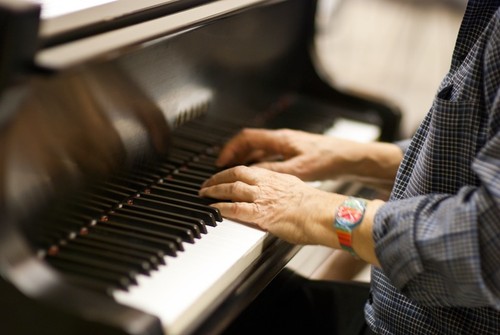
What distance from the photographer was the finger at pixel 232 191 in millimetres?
1294

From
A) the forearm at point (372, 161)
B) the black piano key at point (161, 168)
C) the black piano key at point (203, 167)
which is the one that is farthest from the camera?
the forearm at point (372, 161)

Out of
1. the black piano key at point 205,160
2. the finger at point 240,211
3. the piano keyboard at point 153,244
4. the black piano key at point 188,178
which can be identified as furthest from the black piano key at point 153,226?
the black piano key at point 205,160

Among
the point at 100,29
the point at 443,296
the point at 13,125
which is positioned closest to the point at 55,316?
the point at 13,125

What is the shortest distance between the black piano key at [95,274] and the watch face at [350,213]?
0.38m

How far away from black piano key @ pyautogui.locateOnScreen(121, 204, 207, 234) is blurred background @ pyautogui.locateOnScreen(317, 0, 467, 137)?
123 inches

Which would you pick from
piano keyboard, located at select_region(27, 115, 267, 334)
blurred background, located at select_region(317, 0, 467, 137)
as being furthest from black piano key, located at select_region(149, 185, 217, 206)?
blurred background, located at select_region(317, 0, 467, 137)

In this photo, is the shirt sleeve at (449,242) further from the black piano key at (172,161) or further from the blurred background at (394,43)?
the blurred background at (394,43)

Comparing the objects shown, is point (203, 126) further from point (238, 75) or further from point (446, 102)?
point (446, 102)

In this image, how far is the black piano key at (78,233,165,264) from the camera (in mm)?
1127

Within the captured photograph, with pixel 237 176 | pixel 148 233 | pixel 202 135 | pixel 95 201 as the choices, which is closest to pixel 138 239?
pixel 148 233

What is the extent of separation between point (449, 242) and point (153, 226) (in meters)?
0.51

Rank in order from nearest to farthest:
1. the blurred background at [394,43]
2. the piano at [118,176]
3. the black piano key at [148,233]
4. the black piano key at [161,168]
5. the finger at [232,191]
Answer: the piano at [118,176] → the black piano key at [148,233] → the finger at [232,191] → the black piano key at [161,168] → the blurred background at [394,43]

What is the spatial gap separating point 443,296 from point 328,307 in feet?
1.52

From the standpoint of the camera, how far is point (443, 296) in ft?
3.61
